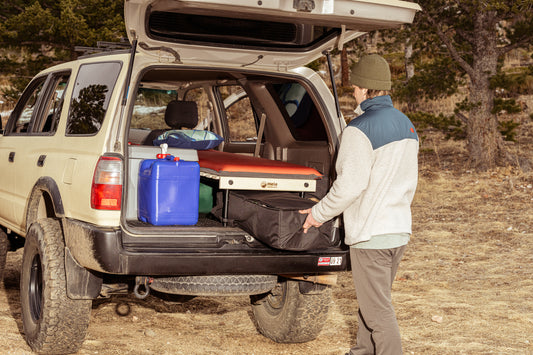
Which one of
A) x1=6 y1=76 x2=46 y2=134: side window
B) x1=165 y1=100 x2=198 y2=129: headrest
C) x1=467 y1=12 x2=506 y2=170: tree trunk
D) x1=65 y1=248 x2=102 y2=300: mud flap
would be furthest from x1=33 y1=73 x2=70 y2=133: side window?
x1=467 y1=12 x2=506 y2=170: tree trunk

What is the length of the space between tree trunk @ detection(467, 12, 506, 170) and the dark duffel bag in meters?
10.3

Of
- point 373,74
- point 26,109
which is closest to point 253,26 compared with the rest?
point 373,74

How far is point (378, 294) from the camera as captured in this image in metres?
4.00

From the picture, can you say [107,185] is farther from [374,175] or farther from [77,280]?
[374,175]

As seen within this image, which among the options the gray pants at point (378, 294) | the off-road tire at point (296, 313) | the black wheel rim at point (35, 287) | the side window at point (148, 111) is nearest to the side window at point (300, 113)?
the off-road tire at point (296, 313)

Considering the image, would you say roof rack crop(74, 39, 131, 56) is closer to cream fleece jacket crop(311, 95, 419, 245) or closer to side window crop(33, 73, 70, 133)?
side window crop(33, 73, 70, 133)

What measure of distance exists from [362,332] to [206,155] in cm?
199

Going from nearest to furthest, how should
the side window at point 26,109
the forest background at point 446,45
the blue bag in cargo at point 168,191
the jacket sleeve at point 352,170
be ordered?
the jacket sleeve at point 352,170
the blue bag in cargo at point 168,191
the side window at point 26,109
the forest background at point 446,45

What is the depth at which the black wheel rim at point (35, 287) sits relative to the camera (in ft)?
16.2

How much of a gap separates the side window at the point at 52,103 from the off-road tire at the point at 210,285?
5.34ft

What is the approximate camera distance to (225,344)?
5324mm

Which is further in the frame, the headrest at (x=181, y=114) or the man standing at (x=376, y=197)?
the headrest at (x=181, y=114)

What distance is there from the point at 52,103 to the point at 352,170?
112 inches

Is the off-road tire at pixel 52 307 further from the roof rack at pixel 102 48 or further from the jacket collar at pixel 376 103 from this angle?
the jacket collar at pixel 376 103
